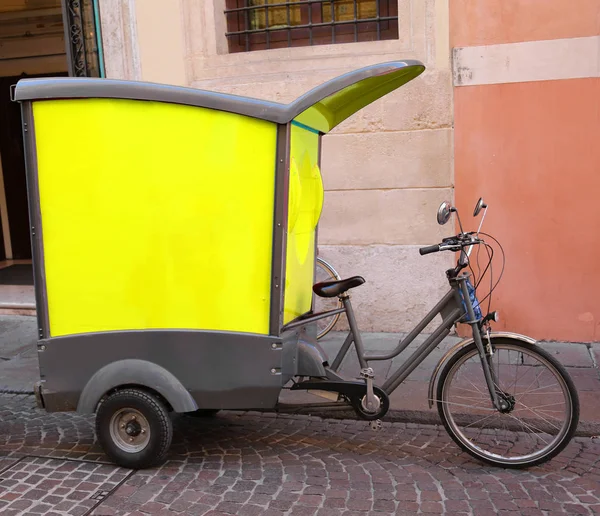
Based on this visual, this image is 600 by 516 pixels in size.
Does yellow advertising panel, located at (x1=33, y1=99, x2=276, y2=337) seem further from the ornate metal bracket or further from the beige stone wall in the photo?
the ornate metal bracket

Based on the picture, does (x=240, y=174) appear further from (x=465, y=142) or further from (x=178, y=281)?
(x=465, y=142)

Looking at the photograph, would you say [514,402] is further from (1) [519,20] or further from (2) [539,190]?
(1) [519,20]

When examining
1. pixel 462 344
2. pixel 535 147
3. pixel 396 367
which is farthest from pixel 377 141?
pixel 462 344

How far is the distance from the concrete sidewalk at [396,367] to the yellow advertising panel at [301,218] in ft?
1.54

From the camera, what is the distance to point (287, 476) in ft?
11.5

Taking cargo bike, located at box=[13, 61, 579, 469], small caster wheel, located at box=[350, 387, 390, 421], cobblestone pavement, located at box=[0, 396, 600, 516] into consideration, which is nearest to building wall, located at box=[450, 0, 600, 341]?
cobblestone pavement, located at box=[0, 396, 600, 516]

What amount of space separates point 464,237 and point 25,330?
16.2 ft

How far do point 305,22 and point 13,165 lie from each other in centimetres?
547

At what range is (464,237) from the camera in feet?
11.7

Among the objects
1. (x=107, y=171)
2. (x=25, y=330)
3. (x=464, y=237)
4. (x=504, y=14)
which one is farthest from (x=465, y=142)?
(x=25, y=330)

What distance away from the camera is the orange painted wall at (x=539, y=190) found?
581 centimetres

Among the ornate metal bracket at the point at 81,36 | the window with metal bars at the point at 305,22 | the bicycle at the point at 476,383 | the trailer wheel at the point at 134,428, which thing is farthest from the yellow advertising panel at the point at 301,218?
the ornate metal bracket at the point at 81,36

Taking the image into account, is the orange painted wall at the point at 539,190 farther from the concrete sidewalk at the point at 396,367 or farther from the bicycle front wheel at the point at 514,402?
the bicycle front wheel at the point at 514,402

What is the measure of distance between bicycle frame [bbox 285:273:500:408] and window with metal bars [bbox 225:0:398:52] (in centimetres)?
372
